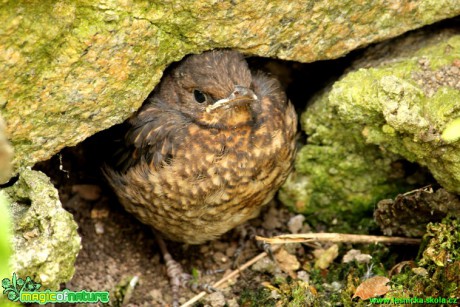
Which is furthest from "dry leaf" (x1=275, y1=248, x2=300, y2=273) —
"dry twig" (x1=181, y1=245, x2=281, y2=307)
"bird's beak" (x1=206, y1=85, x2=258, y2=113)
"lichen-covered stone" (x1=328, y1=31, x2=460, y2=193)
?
"bird's beak" (x1=206, y1=85, x2=258, y2=113)

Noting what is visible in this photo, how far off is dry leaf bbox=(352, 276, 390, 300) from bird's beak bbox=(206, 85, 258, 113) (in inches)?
48.6

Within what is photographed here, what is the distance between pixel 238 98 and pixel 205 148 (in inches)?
15.0

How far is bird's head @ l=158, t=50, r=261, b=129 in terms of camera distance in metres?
3.46

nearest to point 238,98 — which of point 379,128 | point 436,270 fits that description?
point 379,128

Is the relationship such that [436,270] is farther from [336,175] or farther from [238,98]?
[238,98]

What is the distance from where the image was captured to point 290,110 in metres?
4.01

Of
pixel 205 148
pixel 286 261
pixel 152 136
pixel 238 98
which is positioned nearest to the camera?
pixel 238 98

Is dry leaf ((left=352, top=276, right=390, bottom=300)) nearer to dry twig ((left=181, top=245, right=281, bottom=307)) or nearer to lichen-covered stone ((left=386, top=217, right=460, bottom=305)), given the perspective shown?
lichen-covered stone ((left=386, top=217, right=460, bottom=305))

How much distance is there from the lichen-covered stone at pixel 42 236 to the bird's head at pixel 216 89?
99 centimetres

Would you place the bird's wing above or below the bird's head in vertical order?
below

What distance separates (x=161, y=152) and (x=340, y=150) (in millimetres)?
1250

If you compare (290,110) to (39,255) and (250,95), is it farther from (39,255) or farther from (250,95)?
(39,255)

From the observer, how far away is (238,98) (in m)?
3.40

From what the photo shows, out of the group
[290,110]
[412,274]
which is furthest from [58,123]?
[412,274]
